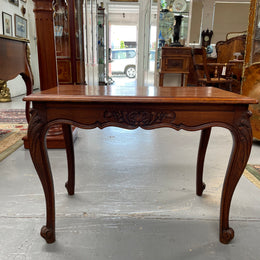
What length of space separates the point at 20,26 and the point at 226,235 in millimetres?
5599

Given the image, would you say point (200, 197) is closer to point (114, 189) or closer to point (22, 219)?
point (114, 189)

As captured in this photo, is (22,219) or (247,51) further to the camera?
(247,51)

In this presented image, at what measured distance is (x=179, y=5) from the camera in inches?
187

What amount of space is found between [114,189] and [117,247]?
49 cm

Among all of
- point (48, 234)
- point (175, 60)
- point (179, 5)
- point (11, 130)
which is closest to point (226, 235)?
point (48, 234)

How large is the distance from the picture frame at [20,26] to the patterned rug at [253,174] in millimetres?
4987

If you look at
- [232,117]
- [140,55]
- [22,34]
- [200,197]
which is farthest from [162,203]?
[140,55]

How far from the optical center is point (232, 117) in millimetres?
866

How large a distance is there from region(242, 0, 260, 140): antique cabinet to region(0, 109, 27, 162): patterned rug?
2.16m

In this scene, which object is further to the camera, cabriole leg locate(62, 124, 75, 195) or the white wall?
the white wall

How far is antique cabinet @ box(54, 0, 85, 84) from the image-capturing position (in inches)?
177

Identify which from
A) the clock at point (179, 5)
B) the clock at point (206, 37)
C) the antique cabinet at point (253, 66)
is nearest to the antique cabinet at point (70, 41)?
the clock at point (179, 5)

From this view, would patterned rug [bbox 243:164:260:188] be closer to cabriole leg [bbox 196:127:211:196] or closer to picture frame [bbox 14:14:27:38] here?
cabriole leg [bbox 196:127:211:196]

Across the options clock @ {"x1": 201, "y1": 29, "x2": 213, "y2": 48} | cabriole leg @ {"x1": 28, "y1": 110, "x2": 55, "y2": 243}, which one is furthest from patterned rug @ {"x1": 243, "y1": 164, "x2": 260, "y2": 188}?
clock @ {"x1": 201, "y1": 29, "x2": 213, "y2": 48}
